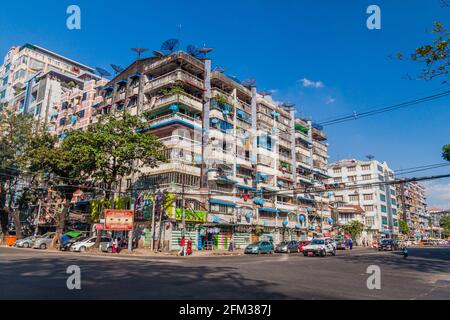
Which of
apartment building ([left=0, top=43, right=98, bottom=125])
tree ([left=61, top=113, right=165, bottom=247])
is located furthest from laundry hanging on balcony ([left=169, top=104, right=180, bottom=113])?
apartment building ([left=0, top=43, right=98, bottom=125])

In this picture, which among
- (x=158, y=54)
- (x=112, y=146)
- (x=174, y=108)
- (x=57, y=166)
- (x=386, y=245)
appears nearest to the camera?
(x=112, y=146)

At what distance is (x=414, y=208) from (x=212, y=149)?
111 metres

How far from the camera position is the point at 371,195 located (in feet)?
306

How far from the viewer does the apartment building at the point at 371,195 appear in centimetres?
9100

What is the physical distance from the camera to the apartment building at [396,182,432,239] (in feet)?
372

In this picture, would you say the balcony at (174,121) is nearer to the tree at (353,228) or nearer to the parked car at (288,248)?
the parked car at (288,248)

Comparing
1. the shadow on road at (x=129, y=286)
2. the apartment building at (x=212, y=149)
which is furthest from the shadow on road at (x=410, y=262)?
the shadow on road at (x=129, y=286)

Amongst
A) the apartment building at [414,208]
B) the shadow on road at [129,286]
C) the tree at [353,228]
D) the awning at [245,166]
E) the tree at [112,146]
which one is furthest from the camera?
A: the apartment building at [414,208]

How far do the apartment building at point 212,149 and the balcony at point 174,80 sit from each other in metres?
0.13

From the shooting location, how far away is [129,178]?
42938 mm

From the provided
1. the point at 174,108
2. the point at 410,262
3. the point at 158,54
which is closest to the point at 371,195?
the point at 158,54

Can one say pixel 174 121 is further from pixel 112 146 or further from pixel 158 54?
pixel 158 54
